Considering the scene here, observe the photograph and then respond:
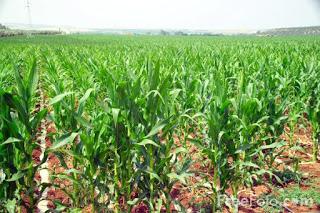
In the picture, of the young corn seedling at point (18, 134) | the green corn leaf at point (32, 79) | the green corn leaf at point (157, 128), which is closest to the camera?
the young corn seedling at point (18, 134)

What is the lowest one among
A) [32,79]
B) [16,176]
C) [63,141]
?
[16,176]

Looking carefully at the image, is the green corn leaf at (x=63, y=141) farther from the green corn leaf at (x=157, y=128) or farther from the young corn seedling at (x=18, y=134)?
the green corn leaf at (x=157, y=128)

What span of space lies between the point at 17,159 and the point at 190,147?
8.37 ft

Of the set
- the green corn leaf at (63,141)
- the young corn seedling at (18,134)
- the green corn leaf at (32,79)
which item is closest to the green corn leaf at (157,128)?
the green corn leaf at (63,141)

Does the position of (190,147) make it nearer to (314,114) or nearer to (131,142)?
(314,114)

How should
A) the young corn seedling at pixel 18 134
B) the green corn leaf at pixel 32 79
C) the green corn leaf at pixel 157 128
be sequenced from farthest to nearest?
the green corn leaf at pixel 157 128 < the green corn leaf at pixel 32 79 < the young corn seedling at pixel 18 134

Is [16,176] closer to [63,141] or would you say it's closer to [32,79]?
[63,141]

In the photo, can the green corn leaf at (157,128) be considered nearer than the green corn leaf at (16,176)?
No

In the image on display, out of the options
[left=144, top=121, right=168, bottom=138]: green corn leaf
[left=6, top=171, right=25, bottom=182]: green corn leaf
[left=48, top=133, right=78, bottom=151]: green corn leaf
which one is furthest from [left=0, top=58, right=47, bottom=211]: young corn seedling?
[left=144, top=121, right=168, bottom=138]: green corn leaf

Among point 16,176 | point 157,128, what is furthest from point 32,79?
point 157,128

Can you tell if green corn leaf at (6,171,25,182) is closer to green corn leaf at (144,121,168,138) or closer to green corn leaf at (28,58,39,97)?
green corn leaf at (28,58,39,97)

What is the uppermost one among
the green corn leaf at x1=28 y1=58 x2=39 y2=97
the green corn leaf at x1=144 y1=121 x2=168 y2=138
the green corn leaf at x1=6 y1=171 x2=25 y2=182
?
the green corn leaf at x1=28 y1=58 x2=39 y2=97

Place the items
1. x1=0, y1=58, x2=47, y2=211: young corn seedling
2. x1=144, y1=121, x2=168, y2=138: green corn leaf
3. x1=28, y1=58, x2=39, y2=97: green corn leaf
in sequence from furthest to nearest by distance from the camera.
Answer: x1=144, y1=121, x2=168, y2=138: green corn leaf
x1=28, y1=58, x2=39, y2=97: green corn leaf
x1=0, y1=58, x2=47, y2=211: young corn seedling

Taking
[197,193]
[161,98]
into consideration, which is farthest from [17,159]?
[197,193]
